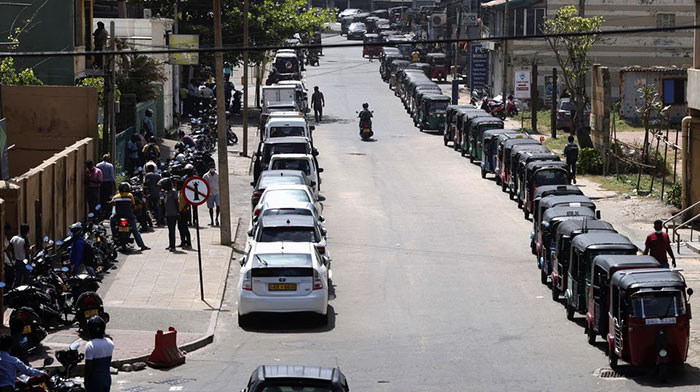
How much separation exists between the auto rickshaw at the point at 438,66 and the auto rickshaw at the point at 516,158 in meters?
46.5

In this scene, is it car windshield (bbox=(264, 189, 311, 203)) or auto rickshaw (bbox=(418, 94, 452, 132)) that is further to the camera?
auto rickshaw (bbox=(418, 94, 452, 132))

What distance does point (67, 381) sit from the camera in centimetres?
1631

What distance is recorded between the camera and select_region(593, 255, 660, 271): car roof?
20672 millimetres

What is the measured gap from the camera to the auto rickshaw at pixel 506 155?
40.2 metres

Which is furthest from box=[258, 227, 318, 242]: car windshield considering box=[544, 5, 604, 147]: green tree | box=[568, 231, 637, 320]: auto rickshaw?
box=[544, 5, 604, 147]: green tree

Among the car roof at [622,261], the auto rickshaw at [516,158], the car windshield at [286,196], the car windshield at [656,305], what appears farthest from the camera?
the auto rickshaw at [516,158]

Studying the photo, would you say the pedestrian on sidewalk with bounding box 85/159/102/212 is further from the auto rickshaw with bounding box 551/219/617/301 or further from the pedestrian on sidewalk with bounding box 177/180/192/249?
the auto rickshaw with bounding box 551/219/617/301

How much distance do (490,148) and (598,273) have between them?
2198 centimetres

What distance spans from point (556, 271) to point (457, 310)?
7.02 ft

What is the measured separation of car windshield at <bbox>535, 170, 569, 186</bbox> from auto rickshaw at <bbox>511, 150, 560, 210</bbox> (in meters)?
1.46

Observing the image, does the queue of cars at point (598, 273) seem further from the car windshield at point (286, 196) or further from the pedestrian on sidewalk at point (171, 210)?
the pedestrian on sidewalk at point (171, 210)

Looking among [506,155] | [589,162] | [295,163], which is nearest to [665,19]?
[589,162]

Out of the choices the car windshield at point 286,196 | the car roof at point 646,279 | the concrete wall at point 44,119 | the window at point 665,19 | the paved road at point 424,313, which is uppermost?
the window at point 665,19

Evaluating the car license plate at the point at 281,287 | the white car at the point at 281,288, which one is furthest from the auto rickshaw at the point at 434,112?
the car license plate at the point at 281,287
